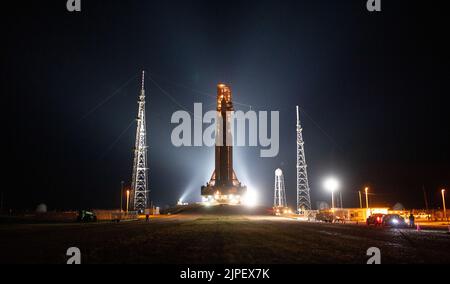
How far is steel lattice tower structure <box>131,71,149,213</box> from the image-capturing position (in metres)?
71.1

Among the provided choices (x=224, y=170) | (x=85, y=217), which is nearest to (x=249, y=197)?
(x=224, y=170)

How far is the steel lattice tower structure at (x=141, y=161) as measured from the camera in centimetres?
7112

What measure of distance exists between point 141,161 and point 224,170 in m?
45.0

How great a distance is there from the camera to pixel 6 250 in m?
15.3

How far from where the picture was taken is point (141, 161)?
2977 inches

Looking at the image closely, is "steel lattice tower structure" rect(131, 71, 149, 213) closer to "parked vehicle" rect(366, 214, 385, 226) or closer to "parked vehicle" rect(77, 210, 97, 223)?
"parked vehicle" rect(77, 210, 97, 223)

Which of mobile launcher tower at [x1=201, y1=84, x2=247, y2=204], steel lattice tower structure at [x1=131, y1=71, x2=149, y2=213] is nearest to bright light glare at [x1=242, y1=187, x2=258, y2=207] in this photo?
mobile launcher tower at [x1=201, y1=84, x2=247, y2=204]

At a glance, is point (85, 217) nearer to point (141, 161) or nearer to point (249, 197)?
point (141, 161)

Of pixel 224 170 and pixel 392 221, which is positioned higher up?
pixel 224 170

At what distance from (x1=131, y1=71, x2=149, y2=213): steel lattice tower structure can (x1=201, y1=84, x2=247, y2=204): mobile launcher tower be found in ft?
137

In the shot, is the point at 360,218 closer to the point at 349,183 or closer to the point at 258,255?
the point at 258,255

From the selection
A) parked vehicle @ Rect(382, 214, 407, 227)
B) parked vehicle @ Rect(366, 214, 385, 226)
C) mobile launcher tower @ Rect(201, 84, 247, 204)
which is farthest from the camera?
mobile launcher tower @ Rect(201, 84, 247, 204)
